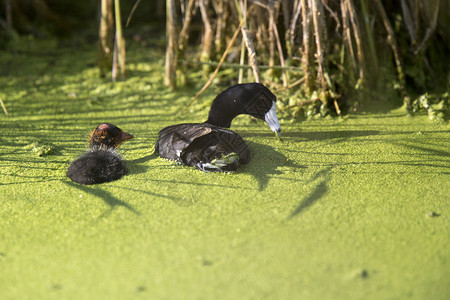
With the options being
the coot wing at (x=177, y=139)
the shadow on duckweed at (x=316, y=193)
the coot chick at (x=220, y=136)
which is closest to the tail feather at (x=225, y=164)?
the coot chick at (x=220, y=136)

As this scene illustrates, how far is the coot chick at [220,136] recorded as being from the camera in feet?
9.02

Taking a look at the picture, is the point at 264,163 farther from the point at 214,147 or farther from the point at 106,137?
the point at 106,137

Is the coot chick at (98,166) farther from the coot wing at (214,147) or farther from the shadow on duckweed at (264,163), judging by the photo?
the shadow on duckweed at (264,163)

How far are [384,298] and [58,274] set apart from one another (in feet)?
4.56

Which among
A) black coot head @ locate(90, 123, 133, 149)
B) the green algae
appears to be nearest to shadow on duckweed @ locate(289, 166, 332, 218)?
the green algae

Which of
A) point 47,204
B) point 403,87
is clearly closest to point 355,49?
point 403,87

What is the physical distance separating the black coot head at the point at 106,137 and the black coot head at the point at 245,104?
0.65 m

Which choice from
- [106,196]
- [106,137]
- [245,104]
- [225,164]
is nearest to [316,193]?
[225,164]

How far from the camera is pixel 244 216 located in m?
2.35

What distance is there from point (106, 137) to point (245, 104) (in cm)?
96

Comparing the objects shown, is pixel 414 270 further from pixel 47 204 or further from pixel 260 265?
pixel 47 204

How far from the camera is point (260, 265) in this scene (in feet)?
6.56

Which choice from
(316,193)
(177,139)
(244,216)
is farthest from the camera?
(177,139)

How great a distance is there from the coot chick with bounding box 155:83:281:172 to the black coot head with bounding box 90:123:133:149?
0.91 feet
